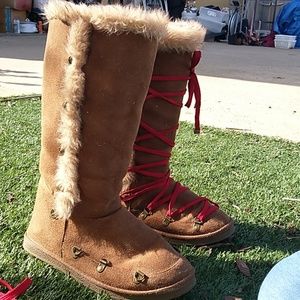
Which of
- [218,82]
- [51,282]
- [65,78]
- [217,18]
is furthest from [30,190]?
[217,18]

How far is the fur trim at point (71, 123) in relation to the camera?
3.03 ft

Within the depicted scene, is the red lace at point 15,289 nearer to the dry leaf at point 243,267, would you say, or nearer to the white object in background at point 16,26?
the dry leaf at point 243,267

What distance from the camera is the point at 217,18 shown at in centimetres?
899

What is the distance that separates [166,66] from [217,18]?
815cm

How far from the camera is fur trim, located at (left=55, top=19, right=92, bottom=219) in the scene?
36.4 inches

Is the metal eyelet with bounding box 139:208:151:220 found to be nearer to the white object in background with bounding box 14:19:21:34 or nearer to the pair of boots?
the pair of boots

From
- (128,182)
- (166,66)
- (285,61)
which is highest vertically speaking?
(166,66)

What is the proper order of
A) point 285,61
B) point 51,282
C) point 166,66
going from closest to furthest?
point 51,282, point 166,66, point 285,61

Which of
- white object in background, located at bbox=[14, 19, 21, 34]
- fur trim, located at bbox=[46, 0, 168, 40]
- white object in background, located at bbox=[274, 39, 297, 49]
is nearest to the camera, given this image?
fur trim, located at bbox=[46, 0, 168, 40]

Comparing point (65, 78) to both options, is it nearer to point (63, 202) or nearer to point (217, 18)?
point (63, 202)

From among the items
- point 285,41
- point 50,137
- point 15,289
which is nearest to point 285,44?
point 285,41

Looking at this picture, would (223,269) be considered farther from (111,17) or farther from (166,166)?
(111,17)

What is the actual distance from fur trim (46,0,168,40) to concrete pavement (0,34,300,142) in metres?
1.66

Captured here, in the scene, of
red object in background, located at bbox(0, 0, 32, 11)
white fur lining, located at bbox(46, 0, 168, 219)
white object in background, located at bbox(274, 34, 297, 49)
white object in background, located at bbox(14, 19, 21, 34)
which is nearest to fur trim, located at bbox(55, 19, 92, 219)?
white fur lining, located at bbox(46, 0, 168, 219)
